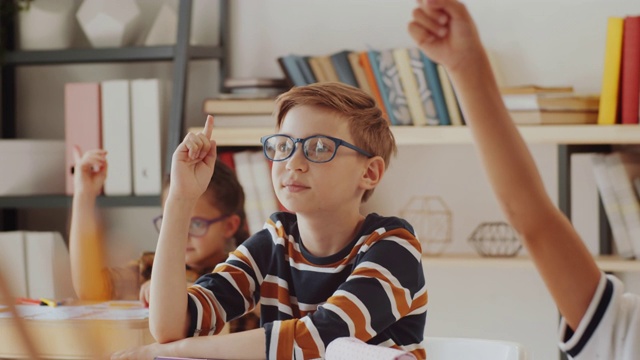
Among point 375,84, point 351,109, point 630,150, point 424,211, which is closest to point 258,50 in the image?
point 375,84

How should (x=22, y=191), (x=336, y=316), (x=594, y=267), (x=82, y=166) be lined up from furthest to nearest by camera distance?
(x=22, y=191)
(x=82, y=166)
(x=336, y=316)
(x=594, y=267)

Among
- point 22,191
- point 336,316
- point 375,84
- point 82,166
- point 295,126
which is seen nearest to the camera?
point 336,316

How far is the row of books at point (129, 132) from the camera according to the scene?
3.00 m

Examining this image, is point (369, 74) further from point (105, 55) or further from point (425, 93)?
point (105, 55)

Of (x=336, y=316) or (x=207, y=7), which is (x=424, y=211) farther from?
(x=336, y=316)

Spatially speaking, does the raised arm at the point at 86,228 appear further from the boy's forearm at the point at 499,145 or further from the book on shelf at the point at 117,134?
the boy's forearm at the point at 499,145

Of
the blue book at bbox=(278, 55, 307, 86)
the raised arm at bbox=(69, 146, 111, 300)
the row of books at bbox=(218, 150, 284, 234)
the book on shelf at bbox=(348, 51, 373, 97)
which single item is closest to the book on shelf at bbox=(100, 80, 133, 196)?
the row of books at bbox=(218, 150, 284, 234)

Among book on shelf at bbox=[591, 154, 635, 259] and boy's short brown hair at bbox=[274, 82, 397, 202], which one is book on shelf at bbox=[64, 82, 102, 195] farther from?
boy's short brown hair at bbox=[274, 82, 397, 202]

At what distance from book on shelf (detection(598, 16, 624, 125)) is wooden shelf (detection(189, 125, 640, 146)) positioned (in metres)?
0.04

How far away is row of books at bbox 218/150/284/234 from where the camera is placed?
2.87 metres

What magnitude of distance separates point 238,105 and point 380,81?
443 mm

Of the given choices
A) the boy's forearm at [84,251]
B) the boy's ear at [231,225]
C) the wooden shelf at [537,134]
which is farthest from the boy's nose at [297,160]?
the wooden shelf at [537,134]

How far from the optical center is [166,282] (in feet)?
4.09

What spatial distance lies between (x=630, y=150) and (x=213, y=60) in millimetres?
1387
